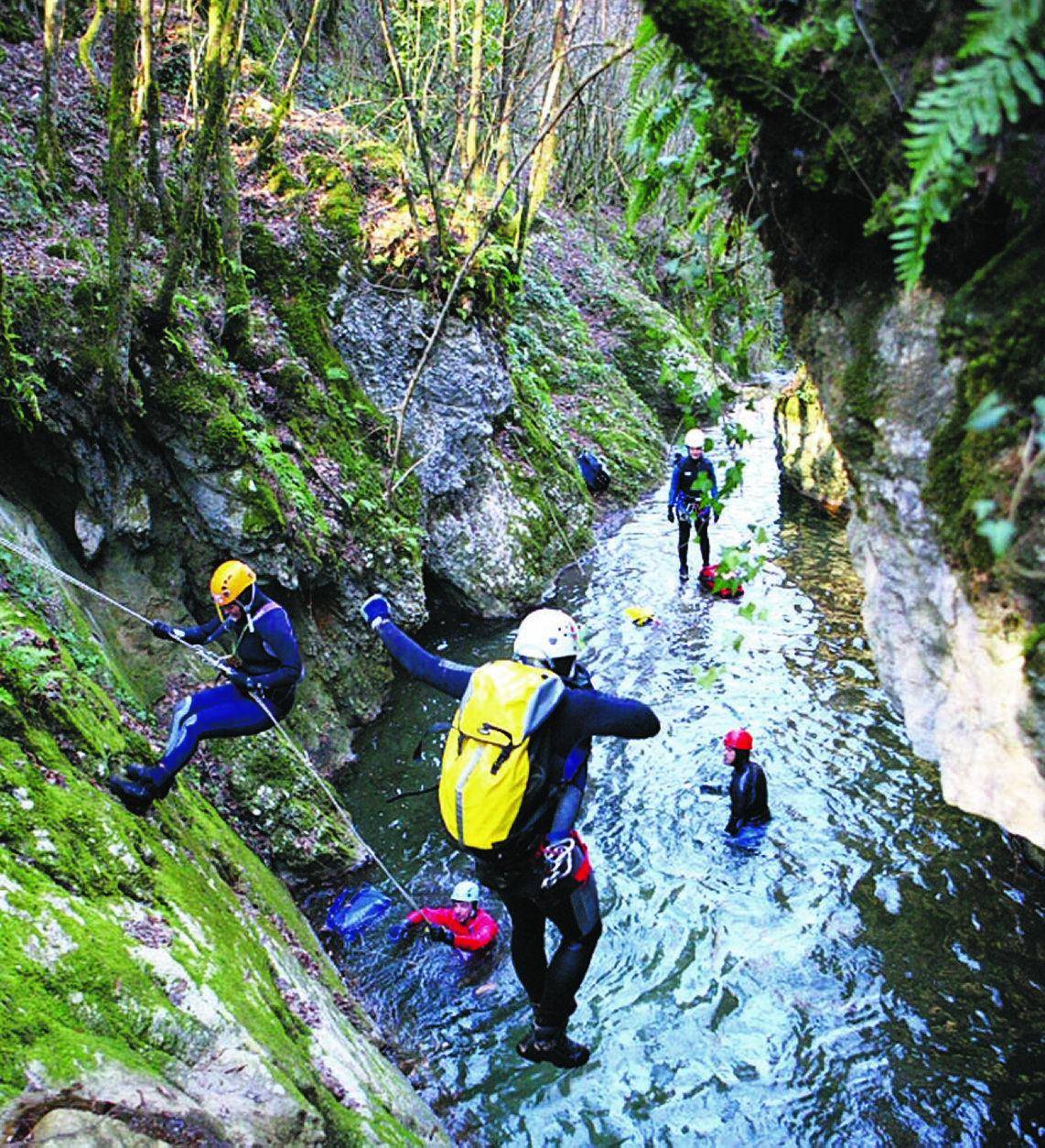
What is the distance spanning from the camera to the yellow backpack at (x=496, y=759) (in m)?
4.45

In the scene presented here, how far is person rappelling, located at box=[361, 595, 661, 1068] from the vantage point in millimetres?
4469

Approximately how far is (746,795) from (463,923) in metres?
2.92

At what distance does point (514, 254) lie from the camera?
1579 centimetres

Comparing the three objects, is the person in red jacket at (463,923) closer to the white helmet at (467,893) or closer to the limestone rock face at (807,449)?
the white helmet at (467,893)

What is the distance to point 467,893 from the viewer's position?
7.16 metres

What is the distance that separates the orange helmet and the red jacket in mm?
3137

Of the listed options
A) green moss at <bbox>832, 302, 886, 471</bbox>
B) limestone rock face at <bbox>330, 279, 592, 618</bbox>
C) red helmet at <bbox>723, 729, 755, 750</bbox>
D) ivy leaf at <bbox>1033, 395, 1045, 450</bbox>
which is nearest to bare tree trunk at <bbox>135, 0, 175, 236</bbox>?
limestone rock face at <bbox>330, 279, 592, 618</bbox>

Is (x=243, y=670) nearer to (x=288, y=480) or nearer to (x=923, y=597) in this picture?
(x=288, y=480)

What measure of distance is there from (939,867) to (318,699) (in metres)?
6.70

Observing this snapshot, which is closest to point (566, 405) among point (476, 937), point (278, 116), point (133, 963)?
point (278, 116)

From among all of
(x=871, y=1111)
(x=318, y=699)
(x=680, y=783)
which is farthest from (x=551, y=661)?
(x=318, y=699)

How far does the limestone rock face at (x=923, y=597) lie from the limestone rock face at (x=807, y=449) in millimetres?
15753

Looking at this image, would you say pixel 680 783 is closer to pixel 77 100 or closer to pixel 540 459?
pixel 540 459

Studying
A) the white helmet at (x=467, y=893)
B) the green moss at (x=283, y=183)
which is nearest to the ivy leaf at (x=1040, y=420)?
the white helmet at (x=467, y=893)
